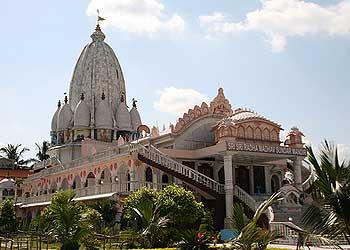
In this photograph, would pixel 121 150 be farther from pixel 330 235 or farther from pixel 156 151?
pixel 330 235

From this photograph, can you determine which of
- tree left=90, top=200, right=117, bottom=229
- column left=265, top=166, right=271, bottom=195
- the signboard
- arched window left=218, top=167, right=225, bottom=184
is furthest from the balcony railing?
column left=265, top=166, right=271, bottom=195

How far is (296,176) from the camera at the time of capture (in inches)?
1303

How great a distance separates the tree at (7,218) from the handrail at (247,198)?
68.6ft

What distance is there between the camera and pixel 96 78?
182 feet

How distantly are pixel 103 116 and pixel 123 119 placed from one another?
2.56m

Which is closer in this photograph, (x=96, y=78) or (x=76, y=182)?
(x=76, y=182)

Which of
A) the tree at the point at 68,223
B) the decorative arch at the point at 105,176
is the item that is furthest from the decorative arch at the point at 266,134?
the tree at the point at 68,223

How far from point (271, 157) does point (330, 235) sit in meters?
25.8

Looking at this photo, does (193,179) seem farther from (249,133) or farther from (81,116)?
(81,116)

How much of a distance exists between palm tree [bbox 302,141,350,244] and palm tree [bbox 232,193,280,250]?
59.1 inches

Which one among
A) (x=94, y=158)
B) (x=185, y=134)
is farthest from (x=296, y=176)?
(x=94, y=158)

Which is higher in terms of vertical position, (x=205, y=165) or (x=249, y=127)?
(x=249, y=127)

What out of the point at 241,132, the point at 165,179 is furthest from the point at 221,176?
the point at 241,132

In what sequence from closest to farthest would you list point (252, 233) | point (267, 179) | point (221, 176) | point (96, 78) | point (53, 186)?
point (252, 233) < point (221, 176) < point (267, 179) < point (53, 186) < point (96, 78)
